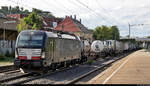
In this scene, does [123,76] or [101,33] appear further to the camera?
[101,33]

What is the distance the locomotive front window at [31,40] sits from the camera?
14.3m

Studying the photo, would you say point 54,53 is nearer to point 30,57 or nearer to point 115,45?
point 30,57

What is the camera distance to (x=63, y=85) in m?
11.2

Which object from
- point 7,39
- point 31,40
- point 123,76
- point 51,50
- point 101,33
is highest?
point 101,33

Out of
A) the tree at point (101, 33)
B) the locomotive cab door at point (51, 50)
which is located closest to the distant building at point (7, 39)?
the locomotive cab door at point (51, 50)

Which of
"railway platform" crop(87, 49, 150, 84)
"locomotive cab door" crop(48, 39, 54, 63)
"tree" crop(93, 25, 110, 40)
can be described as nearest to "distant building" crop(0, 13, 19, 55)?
"locomotive cab door" crop(48, 39, 54, 63)

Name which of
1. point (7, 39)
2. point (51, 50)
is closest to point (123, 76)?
point (51, 50)

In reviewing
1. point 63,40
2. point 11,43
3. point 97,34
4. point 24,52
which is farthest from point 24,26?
point 97,34

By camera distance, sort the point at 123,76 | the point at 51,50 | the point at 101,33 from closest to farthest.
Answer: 1. the point at 123,76
2. the point at 51,50
3. the point at 101,33

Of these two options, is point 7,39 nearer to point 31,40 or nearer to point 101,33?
point 31,40

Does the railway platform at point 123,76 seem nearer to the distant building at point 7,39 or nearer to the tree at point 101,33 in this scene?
the distant building at point 7,39

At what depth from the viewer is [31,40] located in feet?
47.5

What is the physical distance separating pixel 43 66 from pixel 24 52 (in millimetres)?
1481

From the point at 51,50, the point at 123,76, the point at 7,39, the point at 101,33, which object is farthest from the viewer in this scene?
the point at 101,33
